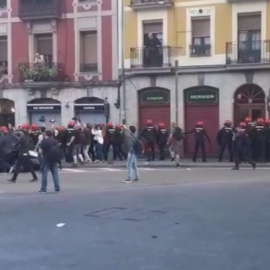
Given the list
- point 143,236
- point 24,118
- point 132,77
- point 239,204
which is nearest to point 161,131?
point 132,77

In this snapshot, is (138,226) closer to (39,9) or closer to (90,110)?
(90,110)

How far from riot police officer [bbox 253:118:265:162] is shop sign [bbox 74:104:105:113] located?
8821 mm

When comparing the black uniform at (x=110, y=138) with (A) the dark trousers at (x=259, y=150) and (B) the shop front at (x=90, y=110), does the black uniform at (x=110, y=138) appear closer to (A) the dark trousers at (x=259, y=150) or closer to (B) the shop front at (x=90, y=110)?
(B) the shop front at (x=90, y=110)

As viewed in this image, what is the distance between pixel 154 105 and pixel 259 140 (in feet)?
23.5

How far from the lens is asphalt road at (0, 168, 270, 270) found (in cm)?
1022

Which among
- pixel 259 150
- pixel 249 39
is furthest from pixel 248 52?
pixel 259 150

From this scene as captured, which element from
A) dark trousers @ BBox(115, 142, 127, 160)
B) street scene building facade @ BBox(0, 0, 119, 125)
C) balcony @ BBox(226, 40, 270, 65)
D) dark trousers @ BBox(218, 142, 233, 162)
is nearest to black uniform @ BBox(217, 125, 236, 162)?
dark trousers @ BBox(218, 142, 233, 162)

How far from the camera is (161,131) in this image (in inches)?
1292

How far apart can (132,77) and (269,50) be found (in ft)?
20.9

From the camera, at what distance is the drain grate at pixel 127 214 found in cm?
1434

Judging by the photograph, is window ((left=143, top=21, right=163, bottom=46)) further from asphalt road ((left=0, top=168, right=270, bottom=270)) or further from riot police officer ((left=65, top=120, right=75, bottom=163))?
asphalt road ((left=0, top=168, right=270, bottom=270))

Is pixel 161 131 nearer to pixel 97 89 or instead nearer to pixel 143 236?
pixel 97 89

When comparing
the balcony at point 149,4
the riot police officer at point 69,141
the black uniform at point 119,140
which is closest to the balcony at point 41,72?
the balcony at point 149,4

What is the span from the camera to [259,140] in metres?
29.9
